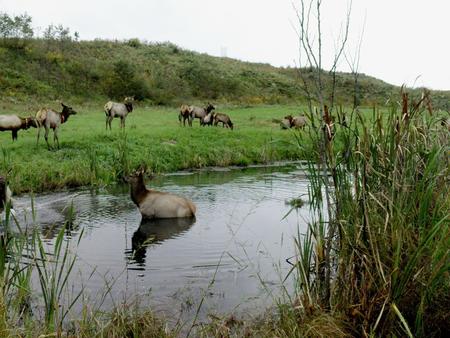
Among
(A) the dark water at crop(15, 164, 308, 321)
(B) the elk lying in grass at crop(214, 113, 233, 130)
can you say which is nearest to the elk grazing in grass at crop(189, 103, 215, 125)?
(B) the elk lying in grass at crop(214, 113, 233, 130)

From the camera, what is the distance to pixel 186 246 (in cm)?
858

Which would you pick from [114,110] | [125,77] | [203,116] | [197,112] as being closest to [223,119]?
[197,112]

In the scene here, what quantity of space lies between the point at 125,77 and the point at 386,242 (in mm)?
40299

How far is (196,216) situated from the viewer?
10586mm

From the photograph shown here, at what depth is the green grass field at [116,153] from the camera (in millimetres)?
13734

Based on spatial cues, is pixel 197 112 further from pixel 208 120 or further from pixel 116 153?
pixel 116 153

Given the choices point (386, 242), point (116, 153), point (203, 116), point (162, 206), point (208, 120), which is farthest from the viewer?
point (203, 116)

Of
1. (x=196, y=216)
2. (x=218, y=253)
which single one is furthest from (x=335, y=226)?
(x=196, y=216)

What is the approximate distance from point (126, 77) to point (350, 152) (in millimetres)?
39229

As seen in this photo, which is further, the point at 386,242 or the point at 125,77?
the point at 125,77

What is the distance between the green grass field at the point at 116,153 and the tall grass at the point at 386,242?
246 inches

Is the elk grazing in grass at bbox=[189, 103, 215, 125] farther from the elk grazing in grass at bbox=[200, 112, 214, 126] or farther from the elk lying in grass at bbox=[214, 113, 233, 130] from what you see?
the elk lying in grass at bbox=[214, 113, 233, 130]

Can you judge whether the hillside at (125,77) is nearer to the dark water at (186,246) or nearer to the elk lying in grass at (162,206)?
the dark water at (186,246)

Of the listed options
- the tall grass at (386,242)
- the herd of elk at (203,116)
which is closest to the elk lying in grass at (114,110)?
the herd of elk at (203,116)
